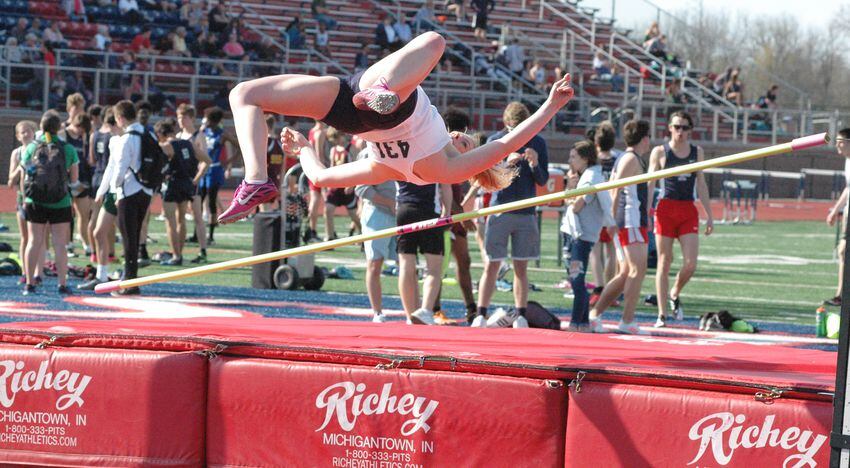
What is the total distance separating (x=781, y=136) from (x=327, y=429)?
27.2 m

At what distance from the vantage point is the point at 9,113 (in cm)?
2189

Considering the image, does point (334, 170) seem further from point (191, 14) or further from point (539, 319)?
point (191, 14)

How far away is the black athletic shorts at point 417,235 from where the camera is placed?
838 cm

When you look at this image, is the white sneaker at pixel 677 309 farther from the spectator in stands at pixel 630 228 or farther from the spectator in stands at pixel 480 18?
the spectator in stands at pixel 480 18

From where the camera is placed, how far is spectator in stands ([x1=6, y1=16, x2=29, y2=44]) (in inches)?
909

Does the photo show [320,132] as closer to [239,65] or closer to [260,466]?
[239,65]

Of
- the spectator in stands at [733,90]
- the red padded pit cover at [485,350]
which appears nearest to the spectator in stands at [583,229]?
the red padded pit cover at [485,350]

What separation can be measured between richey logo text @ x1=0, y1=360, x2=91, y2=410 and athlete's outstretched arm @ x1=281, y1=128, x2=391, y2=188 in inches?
63.8

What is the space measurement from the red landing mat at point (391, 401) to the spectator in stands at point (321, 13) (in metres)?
23.5

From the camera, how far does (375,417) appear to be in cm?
480

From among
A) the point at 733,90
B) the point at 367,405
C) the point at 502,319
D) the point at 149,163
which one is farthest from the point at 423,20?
the point at 367,405

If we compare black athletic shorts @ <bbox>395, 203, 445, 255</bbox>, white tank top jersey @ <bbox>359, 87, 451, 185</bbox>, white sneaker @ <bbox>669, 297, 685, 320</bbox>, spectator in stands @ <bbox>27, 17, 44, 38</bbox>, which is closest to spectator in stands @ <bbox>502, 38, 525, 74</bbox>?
spectator in stands @ <bbox>27, 17, 44, 38</bbox>

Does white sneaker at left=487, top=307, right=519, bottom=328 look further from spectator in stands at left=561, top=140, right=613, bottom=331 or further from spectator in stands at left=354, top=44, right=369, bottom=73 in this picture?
spectator in stands at left=354, top=44, right=369, bottom=73

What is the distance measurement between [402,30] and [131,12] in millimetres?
6434
